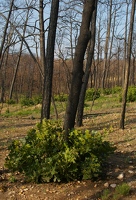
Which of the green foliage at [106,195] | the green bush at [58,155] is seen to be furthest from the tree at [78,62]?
the green foliage at [106,195]

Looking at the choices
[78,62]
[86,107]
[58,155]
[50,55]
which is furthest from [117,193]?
[86,107]

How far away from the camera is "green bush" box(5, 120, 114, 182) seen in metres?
3.65

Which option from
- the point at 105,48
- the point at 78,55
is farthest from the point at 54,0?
the point at 105,48

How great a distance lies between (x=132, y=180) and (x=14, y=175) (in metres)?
1.72

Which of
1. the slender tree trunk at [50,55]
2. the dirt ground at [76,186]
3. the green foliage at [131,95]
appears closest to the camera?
the dirt ground at [76,186]

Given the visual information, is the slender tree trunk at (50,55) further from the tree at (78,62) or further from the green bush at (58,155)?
the green bush at (58,155)

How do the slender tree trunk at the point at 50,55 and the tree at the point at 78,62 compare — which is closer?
the tree at the point at 78,62

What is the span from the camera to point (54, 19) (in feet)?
21.4

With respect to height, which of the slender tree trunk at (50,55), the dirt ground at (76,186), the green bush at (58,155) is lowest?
the dirt ground at (76,186)

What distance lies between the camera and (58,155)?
369 cm

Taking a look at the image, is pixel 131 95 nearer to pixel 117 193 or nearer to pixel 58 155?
pixel 58 155

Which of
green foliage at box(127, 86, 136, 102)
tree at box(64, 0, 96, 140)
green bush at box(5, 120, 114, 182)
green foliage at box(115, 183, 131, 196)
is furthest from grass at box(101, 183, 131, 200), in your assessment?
green foliage at box(127, 86, 136, 102)

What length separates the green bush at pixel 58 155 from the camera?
3.65 meters

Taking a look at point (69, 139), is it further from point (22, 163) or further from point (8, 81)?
point (8, 81)
